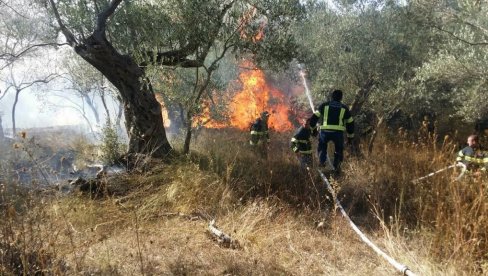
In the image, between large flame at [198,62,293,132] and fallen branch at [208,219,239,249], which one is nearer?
fallen branch at [208,219,239,249]

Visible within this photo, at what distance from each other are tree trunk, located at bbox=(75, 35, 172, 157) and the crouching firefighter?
2986 millimetres

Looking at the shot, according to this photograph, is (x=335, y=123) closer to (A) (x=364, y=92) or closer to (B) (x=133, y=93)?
(B) (x=133, y=93)

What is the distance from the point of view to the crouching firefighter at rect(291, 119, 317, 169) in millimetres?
8141

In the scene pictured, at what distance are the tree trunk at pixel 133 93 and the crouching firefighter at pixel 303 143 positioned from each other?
9.80 feet

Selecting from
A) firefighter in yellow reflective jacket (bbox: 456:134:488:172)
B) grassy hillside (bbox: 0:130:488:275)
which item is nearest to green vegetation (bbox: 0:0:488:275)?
grassy hillside (bbox: 0:130:488:275)

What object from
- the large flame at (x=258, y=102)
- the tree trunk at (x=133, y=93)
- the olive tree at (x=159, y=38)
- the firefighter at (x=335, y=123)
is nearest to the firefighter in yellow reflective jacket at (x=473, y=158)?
the firefighter at (x=335, y=123)

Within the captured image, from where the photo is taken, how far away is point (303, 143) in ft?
27.1

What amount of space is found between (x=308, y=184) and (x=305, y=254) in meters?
2.55

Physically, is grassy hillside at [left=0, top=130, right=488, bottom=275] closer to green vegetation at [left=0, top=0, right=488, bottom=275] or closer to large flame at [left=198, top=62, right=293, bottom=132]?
green vegetation at [left=0, top=0, right=488, bottom=275]

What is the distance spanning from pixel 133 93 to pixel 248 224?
455cm

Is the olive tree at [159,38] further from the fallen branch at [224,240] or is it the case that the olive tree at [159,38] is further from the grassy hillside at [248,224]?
the fallen branch at [224,240]

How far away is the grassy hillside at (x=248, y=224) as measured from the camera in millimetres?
3658

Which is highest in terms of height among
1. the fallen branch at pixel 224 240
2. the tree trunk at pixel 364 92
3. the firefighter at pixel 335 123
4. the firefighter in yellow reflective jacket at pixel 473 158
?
the tree trunk at pixel 364 92

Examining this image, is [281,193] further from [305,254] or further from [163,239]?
[163,239]
